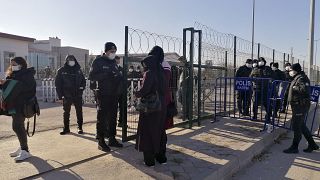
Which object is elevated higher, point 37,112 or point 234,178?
point 37,112

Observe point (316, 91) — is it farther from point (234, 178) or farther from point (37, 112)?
point (37, 112)

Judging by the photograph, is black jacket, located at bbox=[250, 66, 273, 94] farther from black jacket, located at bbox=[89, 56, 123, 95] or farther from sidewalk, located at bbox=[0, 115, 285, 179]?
black jacket, located at bbox=[89, 56, 123, 95]

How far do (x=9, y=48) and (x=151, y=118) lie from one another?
1859 centimetres

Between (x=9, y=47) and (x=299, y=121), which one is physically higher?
(x=9, y=47)

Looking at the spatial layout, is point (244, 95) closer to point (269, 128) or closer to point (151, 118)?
point (269, 128)

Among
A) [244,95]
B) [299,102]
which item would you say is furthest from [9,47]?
[299,102]

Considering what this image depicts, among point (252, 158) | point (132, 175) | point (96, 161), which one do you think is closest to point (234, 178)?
point (252, 158)

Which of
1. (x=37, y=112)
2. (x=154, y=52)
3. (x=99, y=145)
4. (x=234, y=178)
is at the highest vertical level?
(x=154, y=52)

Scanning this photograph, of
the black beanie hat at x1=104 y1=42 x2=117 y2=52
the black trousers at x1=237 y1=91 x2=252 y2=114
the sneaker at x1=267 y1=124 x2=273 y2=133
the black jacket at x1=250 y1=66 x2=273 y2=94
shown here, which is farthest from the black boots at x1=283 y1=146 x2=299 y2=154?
the black beanie hat at x1=104 y1=42 x2=117 y2=52

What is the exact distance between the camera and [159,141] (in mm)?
5473

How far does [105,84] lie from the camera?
6.32 meters

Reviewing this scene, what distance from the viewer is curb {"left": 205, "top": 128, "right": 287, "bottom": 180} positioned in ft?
18.3

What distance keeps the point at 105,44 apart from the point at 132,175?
2.50 metres

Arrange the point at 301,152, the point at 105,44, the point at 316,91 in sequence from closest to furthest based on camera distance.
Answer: the point at 105,44
the point at 301,152
the point at 316,91
